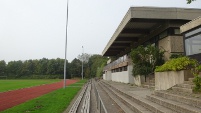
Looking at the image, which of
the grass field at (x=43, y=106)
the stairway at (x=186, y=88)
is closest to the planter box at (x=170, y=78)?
the stairway at (x=186, y=88)

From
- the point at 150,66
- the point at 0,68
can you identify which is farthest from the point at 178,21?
the point at 0,68

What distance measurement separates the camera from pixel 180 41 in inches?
827

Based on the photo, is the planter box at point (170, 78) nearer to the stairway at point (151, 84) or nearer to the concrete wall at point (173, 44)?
the stairway at point (151, 84)

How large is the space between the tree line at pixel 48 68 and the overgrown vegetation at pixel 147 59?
92.8 meters

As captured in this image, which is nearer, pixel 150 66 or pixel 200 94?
pixel 200 94

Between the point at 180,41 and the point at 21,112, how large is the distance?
1530 centimetres

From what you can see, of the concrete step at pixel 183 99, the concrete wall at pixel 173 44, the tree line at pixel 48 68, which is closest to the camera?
the concrete step at pixel 183 99

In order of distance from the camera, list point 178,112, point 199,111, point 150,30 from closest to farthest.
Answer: point 199,111 → point 178,112 → point 150,30

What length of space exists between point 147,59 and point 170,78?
391 inches

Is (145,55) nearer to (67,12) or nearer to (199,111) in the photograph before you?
(199,111)

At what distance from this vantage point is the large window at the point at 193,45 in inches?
531

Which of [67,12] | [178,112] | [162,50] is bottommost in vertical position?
[178,112]

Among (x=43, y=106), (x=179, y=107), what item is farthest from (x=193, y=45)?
(x=43, y=106)

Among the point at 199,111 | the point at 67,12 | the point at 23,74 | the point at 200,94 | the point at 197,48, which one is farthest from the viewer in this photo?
the point at 23,74
